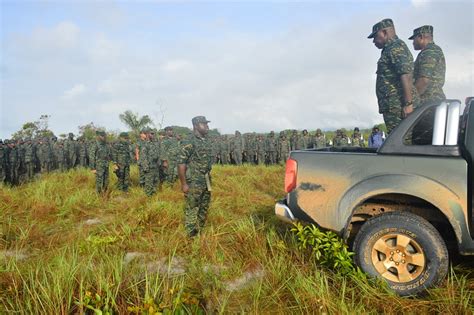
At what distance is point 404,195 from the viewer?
277 centimetres

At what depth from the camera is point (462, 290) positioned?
242 centimetres

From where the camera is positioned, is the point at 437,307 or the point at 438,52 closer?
the point at 437,307

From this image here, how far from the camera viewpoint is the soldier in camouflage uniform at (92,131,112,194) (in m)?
8.38

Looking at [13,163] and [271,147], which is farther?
[271,147]

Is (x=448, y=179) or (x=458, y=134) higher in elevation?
(x=458, y=134)

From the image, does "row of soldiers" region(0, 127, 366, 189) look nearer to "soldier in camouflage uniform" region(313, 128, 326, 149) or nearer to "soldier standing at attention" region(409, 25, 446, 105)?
"soldier in camouflage uniform" region(313, 128, 326, 149)

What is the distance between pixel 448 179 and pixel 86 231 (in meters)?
4.98

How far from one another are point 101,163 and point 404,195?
7.65 m

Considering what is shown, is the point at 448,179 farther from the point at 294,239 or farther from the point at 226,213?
the point at 226,213

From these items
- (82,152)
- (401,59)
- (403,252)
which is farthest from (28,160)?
(403,252)

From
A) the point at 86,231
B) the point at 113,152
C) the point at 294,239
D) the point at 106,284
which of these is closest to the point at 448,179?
the point at 294,239

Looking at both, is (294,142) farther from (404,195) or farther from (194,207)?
(404,195)

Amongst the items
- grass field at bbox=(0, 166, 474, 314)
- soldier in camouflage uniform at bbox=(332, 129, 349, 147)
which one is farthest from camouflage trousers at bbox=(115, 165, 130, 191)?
soldier in camouflage uniform at bbox=(332, 129, 349, 147)

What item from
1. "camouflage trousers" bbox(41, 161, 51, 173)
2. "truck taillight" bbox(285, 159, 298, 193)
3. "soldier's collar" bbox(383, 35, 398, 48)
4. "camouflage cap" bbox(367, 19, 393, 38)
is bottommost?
"camouflage trousers" bbox(41, 161, 51, 173)
